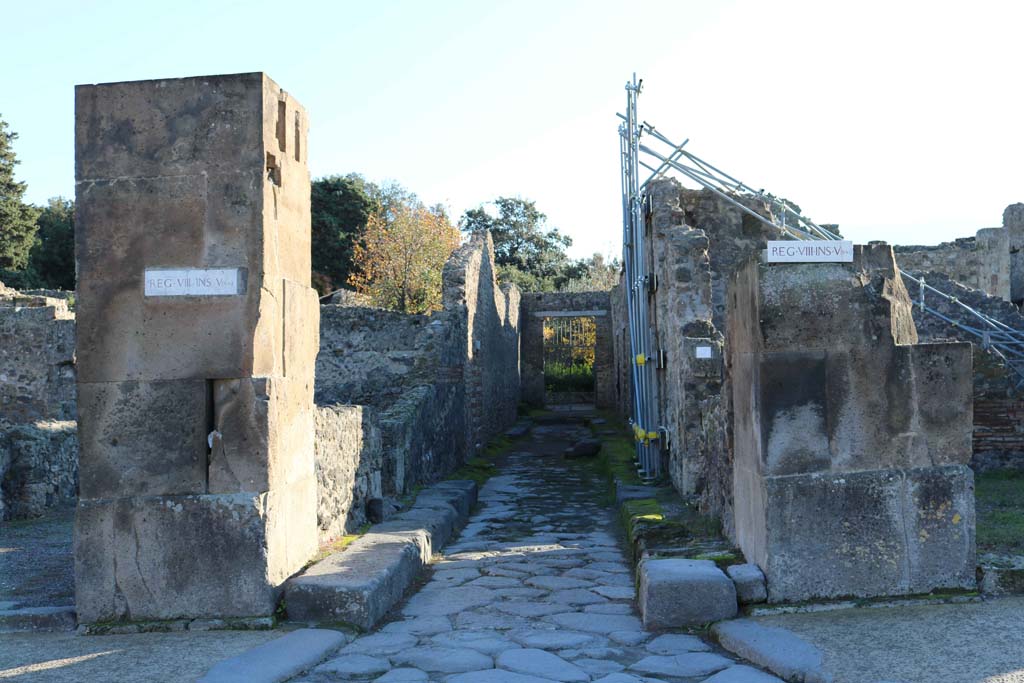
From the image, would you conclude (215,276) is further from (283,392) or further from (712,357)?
(712,357)

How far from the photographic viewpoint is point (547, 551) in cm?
702

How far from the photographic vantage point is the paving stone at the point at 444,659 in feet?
13.4

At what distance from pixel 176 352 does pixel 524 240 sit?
3343 centimetres

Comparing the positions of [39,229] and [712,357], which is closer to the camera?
[712,357]

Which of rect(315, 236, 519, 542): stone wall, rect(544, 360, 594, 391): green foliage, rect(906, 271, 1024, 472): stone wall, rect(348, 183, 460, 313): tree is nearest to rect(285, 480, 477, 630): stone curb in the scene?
rect(315, 236, 519, 542): stone wall

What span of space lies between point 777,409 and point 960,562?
108 cm

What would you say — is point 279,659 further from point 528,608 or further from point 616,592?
point 616,592

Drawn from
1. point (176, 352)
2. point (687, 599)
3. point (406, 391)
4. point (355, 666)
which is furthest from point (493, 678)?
point (406, 391)

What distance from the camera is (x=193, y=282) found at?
4703mm

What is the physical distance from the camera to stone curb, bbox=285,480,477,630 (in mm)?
4684

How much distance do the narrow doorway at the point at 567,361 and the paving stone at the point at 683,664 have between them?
19756 millimetres

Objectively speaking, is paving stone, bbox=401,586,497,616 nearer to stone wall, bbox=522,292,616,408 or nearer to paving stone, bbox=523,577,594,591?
paving stone, bbox=523,577,594,591

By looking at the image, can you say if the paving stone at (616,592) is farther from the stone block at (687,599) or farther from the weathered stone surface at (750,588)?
the weathered stone surface at (750,588)

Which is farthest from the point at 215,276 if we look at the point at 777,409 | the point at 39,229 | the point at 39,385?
the point at 39,229
